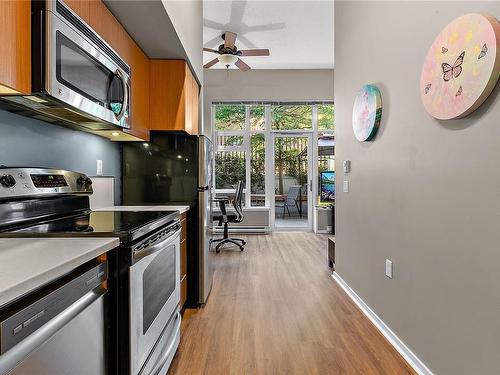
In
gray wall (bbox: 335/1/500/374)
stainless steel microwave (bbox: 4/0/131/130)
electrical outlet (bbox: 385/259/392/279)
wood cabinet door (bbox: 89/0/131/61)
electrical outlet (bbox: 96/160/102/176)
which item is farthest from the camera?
electrical outlet (bbox: 96/160/102/176)

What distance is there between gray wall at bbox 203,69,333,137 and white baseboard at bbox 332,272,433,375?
429 centimetres

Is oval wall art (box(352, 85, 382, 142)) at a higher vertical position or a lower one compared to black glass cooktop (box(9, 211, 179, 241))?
higher

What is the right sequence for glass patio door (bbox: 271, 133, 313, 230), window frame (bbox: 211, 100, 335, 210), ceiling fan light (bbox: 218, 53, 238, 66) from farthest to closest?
glass patio door (bbox: 271, 133, 313, 230) → window frame (bbox: 211, 100, 335, 210) → ceiling fan light (bbox: 218, 53, 238, 66)

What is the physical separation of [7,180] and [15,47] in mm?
561

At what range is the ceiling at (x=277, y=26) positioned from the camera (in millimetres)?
3857

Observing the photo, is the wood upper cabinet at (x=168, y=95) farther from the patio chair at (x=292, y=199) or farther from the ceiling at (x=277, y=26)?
the patio chair at (x=292, y=199)

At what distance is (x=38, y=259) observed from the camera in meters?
0.85

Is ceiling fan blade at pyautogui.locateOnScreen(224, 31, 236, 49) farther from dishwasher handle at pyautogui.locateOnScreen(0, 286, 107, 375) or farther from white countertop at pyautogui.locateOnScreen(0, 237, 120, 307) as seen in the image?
dishwasher handle at pyautogui.locateOnScreen(0, 286, 107, 375)

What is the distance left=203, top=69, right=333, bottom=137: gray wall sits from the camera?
6.17 m

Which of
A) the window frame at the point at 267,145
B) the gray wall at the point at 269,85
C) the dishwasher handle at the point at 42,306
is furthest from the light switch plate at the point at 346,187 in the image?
the gray wall at the point at 269,85

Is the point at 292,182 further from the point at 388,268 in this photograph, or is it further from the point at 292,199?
the point at 388,268

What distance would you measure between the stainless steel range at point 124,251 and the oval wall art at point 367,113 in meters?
1.57

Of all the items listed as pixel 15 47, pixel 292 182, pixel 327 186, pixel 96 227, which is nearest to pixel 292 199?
pixel 292 182

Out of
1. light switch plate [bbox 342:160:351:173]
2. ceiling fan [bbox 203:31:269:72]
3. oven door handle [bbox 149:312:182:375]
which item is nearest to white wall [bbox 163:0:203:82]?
ceiling fan [bbox 203:31:269:72]
